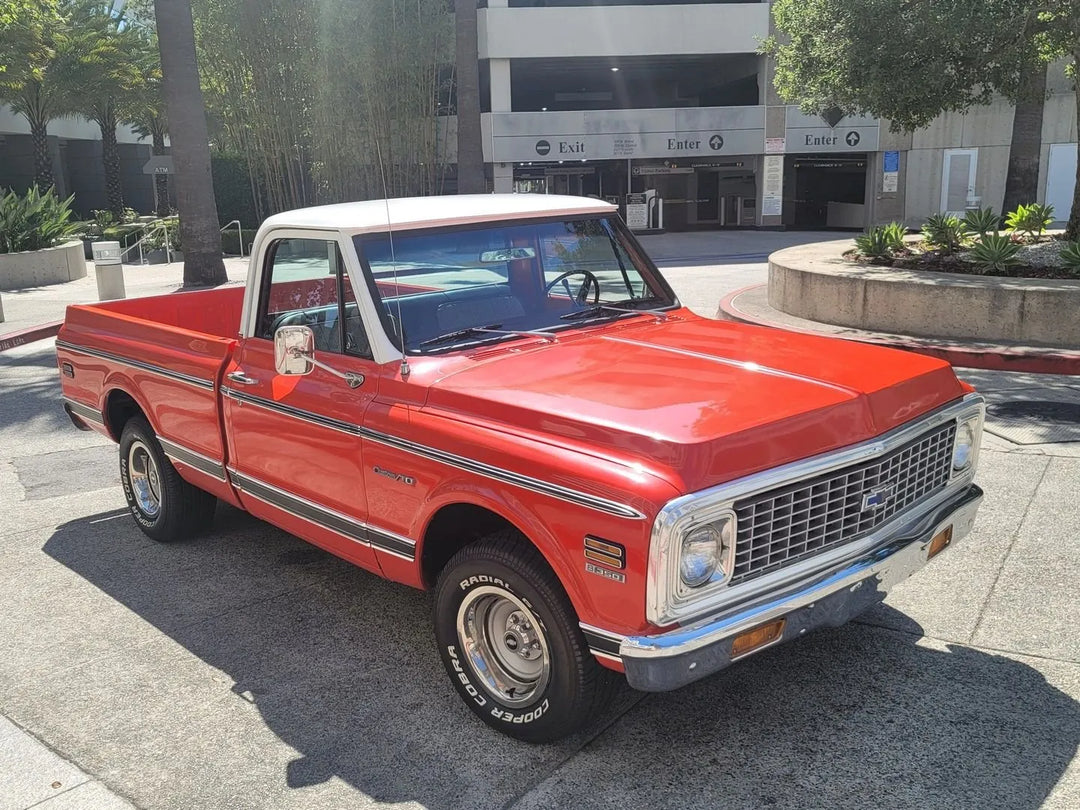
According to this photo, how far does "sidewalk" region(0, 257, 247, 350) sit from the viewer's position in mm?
15711

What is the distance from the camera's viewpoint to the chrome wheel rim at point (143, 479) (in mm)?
6129

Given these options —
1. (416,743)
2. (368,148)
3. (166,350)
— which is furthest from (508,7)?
(416,743)

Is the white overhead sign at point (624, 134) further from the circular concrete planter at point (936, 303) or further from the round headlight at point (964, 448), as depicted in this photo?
the round headlight at point (964, 448)

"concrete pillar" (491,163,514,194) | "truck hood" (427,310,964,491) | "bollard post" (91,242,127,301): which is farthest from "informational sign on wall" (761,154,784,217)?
"truck hood" (427,310,964,491)

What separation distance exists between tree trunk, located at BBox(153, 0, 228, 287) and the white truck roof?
14.7 m

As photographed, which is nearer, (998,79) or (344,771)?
(344,771)

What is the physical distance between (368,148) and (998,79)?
23.2 metres

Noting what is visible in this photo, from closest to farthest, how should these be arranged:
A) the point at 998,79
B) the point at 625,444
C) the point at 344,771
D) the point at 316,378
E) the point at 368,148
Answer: the point at 625,444 < the point at 344,771 < the point at 316,378 < the point at 998,79 < the point at 368,148

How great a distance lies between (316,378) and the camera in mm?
4555

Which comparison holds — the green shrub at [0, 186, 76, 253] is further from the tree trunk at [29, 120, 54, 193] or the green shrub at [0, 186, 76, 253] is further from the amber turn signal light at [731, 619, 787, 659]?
the amber turn signal light at [731, 619, 787, 659]

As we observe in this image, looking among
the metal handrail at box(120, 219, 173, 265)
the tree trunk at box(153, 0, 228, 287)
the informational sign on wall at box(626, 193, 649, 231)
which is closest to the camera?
the tree trunk at box(153, 0, 228, 287)

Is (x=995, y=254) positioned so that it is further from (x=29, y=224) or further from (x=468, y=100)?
(x=29, y=224)

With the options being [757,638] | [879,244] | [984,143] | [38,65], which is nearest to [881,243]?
[879,244]

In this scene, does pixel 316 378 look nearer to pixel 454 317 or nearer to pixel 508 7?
pixel 454 317
